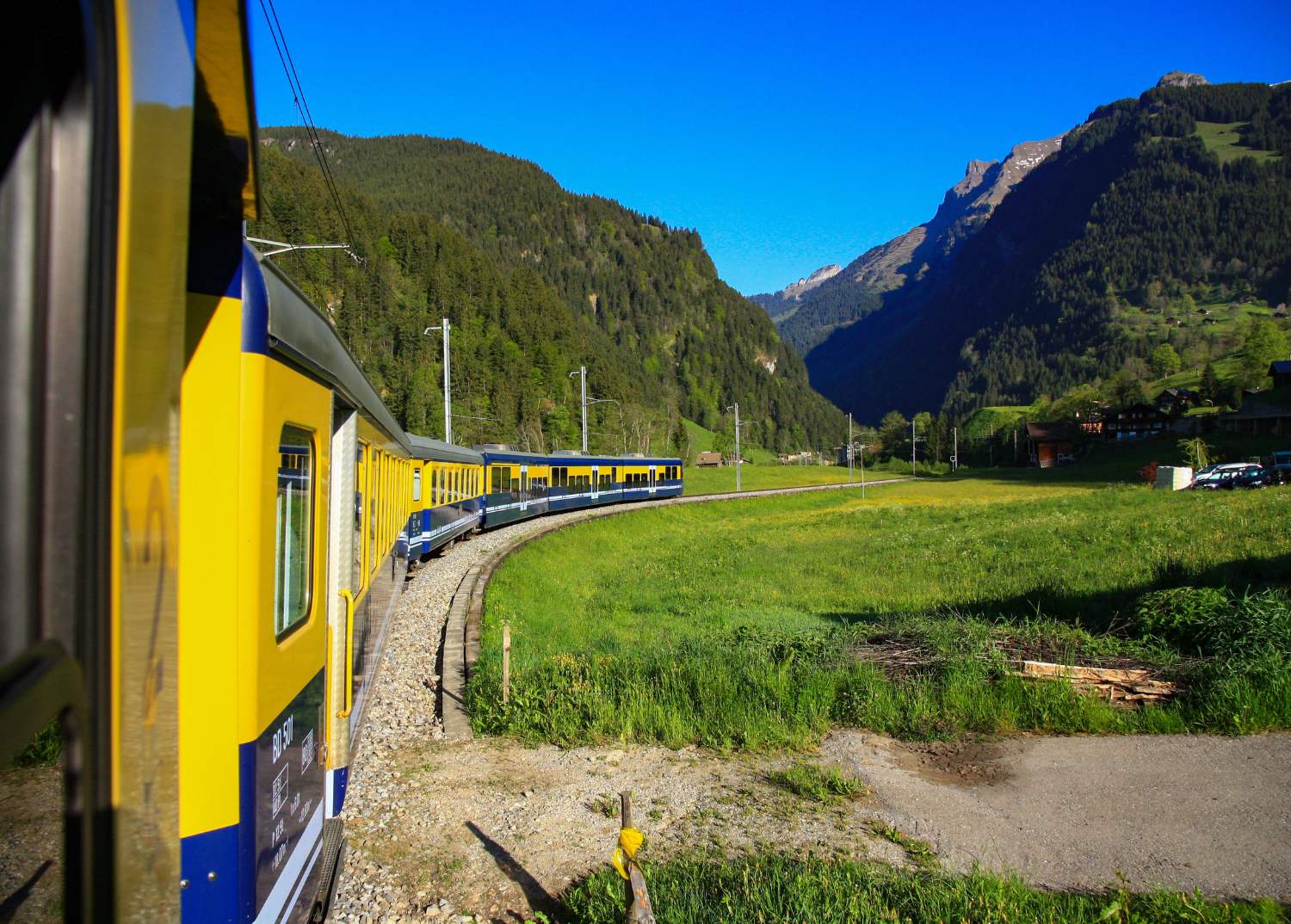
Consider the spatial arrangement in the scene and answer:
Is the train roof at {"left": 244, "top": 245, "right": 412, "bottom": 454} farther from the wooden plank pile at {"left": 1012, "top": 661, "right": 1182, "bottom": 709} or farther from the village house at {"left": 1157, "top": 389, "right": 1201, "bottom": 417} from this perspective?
the village house at {"left": 1157, "top": 389, "right": 1201, "bottom": 417}

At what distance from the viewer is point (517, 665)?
1007 cm

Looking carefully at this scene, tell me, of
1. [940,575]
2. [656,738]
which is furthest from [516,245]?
[656,738]

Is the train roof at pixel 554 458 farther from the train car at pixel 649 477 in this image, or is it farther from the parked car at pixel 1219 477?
the parked car at pixel 1219 477

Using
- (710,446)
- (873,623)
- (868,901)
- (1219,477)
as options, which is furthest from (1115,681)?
(710,446)

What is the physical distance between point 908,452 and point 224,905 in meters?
131

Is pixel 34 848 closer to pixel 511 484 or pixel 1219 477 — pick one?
pixel 511 484

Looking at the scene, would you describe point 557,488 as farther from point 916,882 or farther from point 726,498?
point 916,882

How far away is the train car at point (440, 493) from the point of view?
17469 mm

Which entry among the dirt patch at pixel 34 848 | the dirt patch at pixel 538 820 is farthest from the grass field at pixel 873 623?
the dirt patch at pixel 34 848

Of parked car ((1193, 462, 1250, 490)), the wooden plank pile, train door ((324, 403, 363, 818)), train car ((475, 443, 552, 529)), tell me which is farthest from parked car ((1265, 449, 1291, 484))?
train door ((324, 403, 363, 818))

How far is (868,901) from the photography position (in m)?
4.63

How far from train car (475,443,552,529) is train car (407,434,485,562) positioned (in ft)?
6.14

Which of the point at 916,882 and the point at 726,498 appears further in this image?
the point at 726,498

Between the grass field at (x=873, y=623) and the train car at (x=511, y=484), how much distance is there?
263 centimetres
